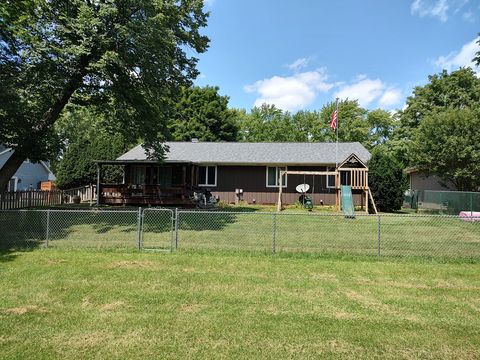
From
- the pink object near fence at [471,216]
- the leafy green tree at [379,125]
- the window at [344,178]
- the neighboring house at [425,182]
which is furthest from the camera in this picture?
the leafy green tree at [379,125]

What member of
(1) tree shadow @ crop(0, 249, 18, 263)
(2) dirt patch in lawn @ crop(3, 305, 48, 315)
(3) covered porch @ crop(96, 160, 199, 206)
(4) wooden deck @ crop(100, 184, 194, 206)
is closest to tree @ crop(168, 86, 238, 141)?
(3) covered porch @ crop(96, 160, 199, 206)

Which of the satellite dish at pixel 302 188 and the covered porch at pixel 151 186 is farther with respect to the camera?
the satellite dish at pixel 302 188

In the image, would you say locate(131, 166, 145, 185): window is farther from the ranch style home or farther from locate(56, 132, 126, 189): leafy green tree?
locate(56, 132, 126, 189): leafy green tree

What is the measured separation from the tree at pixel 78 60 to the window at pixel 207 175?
9444mm

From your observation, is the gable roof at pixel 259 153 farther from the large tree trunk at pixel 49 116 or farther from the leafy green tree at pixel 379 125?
Result: the leafy green tree at pixel 379 125

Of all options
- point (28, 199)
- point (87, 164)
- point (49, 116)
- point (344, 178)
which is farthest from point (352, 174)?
point (87, 164)

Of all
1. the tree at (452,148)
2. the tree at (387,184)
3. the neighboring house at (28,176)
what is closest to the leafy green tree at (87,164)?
the neighboring house at (28,176)

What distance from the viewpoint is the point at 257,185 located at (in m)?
25.6

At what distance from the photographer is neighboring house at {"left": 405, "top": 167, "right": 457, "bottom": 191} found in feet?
93.9

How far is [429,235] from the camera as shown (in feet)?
42.6

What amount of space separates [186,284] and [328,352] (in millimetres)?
3383

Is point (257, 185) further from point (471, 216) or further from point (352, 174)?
point (471, 216)

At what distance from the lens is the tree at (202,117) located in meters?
45.7

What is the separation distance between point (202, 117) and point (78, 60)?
3160cm
